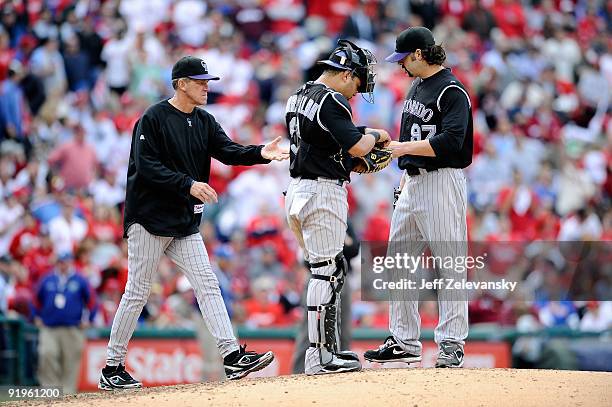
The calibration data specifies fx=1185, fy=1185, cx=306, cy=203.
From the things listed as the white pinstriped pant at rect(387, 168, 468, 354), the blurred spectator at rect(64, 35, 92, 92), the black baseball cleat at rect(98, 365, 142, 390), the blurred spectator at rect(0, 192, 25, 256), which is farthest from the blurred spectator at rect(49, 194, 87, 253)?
the white pinstriped pant at rect(387, 168, 468, 354)

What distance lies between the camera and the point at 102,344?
40.2ft

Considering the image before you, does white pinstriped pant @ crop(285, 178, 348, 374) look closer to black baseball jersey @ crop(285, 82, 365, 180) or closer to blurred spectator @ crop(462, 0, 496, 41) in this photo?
black baseball jersey @ crop(285, 82, 365, 180)

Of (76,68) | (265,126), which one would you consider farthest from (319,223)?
(76,68)

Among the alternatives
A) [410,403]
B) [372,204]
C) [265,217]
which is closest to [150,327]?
[265,217]

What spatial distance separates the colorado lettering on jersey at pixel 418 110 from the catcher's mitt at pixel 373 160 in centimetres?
37

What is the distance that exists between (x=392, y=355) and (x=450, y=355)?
0.42 meters

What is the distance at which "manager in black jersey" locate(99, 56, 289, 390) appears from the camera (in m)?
7.50

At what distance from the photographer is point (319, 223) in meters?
7.41

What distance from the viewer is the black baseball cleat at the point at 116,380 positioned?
7.65m

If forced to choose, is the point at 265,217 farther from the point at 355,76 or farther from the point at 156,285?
the point at 355,76

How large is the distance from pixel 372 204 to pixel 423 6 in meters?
5.62

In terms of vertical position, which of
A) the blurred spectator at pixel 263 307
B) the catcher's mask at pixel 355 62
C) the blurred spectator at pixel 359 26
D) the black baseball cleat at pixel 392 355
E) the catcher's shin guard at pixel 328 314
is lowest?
the blurred spectator at pixel 263 307

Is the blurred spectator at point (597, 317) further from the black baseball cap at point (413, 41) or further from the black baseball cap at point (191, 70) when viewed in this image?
the black baseball cap at point (191, 70)

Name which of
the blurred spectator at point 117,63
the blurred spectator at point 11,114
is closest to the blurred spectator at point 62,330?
the blurred spectator at point 11,114
